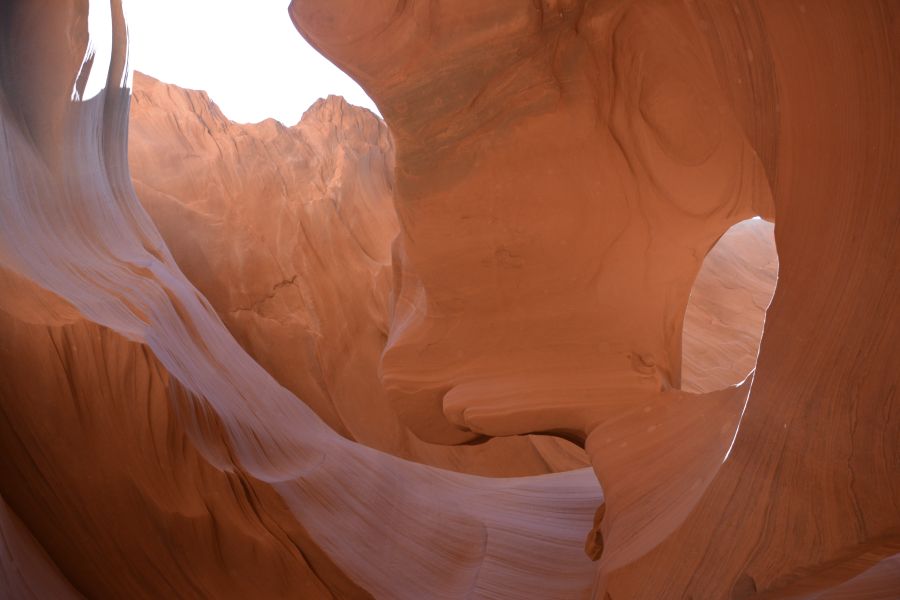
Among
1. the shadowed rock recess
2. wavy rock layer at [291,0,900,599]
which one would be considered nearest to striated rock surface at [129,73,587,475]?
the shadowed rock recess

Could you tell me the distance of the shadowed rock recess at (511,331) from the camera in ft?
5.48

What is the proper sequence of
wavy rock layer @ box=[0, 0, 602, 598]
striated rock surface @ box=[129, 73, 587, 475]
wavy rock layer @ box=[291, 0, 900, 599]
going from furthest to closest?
striated rock surface @ box=[129, 73, 587, 475], wavy rock layer @ box=[0, 0, 602, 598], wavy rock layer @ box=[291, 0, 900, 599]

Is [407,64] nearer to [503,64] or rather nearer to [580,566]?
[503,64]

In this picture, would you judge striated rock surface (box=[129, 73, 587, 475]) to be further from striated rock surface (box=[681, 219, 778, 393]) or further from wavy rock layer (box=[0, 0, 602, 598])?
wavy rock layer (box=[0, 0, 602, 598])

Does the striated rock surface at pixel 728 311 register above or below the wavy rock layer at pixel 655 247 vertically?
below

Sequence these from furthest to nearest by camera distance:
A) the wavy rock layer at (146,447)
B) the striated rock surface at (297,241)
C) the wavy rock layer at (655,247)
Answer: the striated rock surface at (297,241) → the wavy rock layer at (146,447) → the wavy rock layer at (655,247)

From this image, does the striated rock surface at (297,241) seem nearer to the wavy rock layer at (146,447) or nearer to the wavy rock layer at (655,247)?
the wavy rock layer at (146,447)

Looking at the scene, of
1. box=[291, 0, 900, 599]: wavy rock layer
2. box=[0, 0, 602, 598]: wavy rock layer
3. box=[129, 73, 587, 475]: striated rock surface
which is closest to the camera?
box=[291, 0, 900, 599]: wavy rock layer

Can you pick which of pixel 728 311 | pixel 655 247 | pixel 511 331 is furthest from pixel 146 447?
pixel 728 311

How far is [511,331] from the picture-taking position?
3.37 metres

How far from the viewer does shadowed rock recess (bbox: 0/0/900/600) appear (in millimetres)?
1670

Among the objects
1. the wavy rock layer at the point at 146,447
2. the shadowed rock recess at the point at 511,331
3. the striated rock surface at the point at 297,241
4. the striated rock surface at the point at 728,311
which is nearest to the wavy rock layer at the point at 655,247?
the shadowed rock recess at the point at 511,331

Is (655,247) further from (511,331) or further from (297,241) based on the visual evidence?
(297,241)

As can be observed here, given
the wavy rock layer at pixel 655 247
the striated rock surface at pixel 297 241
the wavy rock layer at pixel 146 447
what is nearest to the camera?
the wavy rock layer at pixel 655 247
